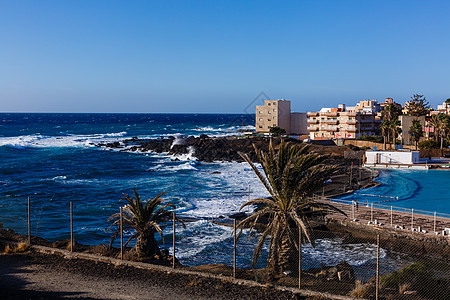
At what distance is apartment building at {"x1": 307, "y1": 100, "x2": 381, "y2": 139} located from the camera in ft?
284

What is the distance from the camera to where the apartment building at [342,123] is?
284 feet

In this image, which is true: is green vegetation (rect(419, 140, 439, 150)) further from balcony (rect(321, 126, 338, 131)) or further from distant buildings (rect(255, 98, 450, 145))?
balcony (rect(321, 126, 338, 131))

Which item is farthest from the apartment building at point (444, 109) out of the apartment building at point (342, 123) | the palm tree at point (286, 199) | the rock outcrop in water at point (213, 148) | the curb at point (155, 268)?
the curb at point (155, 268)

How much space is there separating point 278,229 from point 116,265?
18.4 feet

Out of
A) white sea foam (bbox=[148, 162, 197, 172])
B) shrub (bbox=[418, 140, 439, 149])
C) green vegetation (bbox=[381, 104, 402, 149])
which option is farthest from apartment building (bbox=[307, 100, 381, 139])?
white sea foam (bbox=[148, 162, 197, 172])

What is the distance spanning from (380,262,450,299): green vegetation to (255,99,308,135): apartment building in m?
86.7

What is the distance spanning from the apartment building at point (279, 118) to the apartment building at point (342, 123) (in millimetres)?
8991

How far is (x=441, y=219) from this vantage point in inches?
1025

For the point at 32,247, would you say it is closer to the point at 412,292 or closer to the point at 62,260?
the point at 62,260

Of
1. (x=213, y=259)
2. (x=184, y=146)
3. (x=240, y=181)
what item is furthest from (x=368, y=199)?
(x=184, y=146)

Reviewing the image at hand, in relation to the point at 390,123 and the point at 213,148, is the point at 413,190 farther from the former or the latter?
the point at 213,148

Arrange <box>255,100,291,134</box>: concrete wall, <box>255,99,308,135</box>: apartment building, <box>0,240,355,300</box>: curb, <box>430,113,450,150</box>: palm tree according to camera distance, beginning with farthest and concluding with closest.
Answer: <box>255,99,308,135</box>: apartment building, <box>255,100,291,134</box>: concrete wall, <box>430,113,450,150</box>: palm tree, <box>0,240,355,300</box>: curb

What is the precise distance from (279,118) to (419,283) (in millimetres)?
88628

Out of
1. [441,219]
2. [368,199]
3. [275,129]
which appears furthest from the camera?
[275,129]
